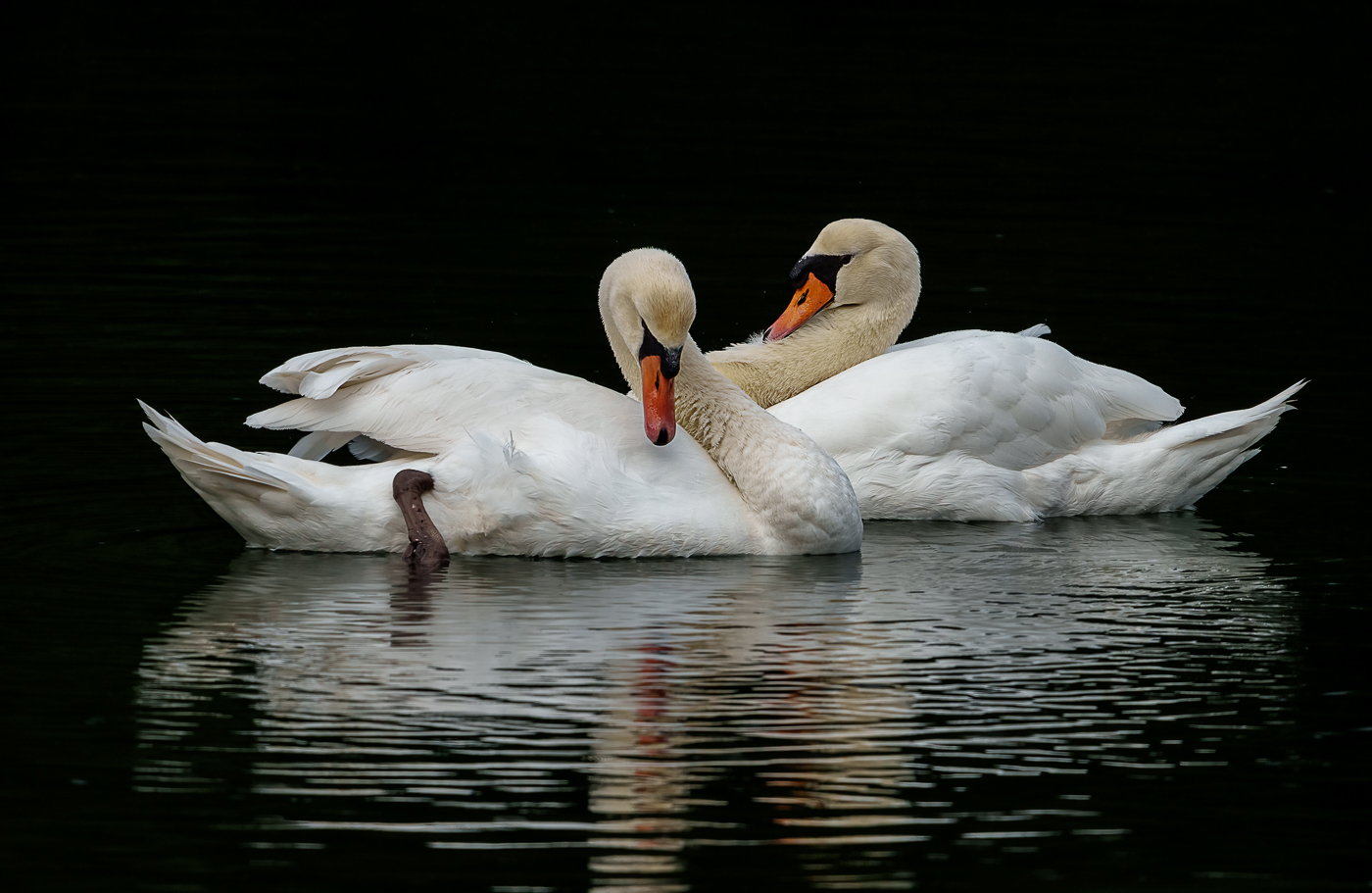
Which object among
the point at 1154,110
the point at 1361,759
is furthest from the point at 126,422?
the point at 1154,110

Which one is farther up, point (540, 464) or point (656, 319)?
point (656, 319)

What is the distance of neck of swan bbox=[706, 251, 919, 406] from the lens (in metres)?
12.5

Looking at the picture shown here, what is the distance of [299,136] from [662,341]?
581 inches

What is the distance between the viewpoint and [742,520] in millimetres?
10211

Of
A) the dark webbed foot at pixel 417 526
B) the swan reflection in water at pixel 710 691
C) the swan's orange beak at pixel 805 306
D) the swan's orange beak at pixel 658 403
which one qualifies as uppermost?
the swan's orange beak at pixel 805 306

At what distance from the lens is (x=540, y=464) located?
32.0 ft

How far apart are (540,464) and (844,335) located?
3283 mm

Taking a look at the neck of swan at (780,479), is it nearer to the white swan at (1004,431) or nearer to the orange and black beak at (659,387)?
the orange and black beak at (659,387)

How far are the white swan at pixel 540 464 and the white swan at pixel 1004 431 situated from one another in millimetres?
865

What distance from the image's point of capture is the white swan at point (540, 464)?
982 centimetres

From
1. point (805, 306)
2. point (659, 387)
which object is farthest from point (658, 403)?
point (805, 306)

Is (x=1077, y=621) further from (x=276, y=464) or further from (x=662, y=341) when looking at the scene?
(x=276, y=464)

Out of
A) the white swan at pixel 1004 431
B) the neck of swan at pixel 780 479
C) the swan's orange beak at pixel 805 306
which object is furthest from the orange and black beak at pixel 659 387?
the swan's orange beak at pixel 805 306

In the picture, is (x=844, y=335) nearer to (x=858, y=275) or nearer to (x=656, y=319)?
(x=858, y=275)
